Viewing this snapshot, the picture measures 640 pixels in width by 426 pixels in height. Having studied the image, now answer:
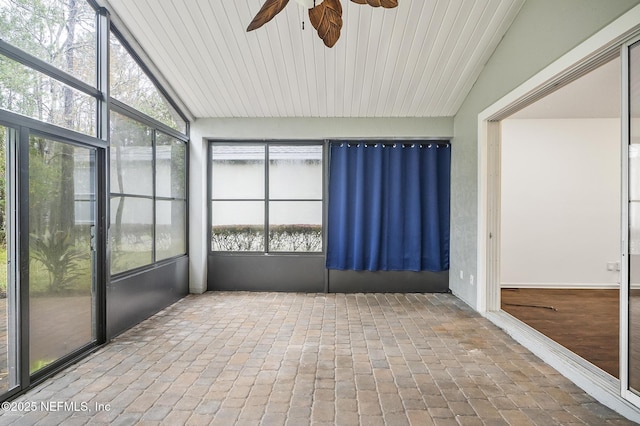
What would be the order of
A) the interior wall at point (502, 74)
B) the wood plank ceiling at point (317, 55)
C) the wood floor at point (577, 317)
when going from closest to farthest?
the interior wall at point (502, 74) < the wood floor at point (577, 317) < the wood plank ceiling at point (317, 55)

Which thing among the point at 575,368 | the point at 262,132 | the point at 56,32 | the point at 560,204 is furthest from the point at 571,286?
the point at 56,32

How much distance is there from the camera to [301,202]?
5.55m

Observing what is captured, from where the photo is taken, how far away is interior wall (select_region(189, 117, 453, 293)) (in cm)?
525

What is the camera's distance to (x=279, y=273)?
18.0 ft

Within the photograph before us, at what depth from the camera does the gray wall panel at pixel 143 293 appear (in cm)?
354

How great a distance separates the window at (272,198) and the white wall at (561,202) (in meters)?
3.00

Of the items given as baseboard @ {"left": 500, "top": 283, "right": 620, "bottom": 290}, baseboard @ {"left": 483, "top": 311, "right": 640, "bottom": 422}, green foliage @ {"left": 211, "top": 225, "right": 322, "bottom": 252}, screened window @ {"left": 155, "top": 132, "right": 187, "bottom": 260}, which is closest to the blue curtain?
green foliage @ {"left": 211, "top": 225, "right": 322, "bottom": 252}

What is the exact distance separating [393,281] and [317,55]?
10.7ft

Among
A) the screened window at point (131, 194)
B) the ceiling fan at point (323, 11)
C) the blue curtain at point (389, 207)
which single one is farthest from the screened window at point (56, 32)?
the blue curtain at point (389, 207)

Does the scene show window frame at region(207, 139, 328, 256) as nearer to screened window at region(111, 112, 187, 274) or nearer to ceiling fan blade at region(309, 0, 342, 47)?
screened window at region(111, 112, 187, 274)

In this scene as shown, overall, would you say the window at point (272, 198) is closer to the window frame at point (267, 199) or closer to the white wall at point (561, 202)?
the window frame at point (267, 199)

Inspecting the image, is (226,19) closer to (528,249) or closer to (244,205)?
(244,205)

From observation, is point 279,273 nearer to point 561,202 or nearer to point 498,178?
point 498,178

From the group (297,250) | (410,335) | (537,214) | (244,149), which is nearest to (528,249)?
(537,214)
